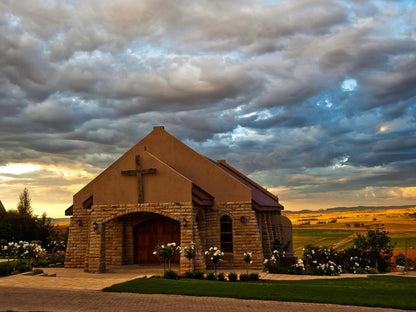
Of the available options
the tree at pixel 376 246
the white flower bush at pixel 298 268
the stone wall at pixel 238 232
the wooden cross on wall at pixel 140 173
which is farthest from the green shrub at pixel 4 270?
the tree at pixel 376 246

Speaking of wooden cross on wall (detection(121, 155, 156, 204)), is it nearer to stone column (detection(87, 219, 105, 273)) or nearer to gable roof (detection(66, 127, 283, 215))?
gable roof (detection(66, 127, 283, 215))

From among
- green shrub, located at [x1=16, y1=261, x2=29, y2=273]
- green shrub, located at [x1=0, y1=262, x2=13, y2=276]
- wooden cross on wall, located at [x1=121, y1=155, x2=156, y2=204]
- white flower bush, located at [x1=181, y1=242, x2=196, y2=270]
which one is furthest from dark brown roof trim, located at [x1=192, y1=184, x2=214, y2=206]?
green shrub, located at [x1=0, y1=262, x2=13, y2=276]

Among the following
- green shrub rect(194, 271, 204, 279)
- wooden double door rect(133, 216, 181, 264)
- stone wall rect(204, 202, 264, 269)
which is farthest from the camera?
wooden double door rect(133, 216, 181, 264)

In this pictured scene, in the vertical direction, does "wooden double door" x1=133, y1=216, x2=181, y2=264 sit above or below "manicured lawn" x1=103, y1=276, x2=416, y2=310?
above

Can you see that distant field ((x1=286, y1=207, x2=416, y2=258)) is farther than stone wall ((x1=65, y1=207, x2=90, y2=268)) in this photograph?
Yes

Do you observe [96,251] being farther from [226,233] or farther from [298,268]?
[298,268]

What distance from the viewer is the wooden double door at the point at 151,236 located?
2383 cm

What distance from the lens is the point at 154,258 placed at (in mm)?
23984

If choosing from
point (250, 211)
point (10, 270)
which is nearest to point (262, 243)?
point (250, 211)

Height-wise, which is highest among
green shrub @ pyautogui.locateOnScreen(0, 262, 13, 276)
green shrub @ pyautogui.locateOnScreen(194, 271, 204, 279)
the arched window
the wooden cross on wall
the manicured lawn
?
the wooden cross on wall

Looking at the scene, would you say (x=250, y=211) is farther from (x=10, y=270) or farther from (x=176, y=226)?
(x=10, y=270)

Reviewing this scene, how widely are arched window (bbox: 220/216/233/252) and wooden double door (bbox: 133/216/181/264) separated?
2.94m

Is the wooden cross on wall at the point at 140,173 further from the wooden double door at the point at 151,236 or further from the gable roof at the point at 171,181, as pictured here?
the wooden double door at the point at 151,236

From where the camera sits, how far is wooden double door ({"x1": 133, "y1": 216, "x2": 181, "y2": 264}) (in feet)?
78.2
